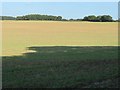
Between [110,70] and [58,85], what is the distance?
3504 millimetres

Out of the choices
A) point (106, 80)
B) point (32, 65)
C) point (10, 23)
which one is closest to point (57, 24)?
point (10, 23)

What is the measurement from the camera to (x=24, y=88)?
436 inches

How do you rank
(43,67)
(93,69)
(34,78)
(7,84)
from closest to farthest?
(7,84)
(34,78)
(93,69)
(43,67)

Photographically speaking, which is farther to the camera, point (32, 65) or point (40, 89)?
point (32, 65)

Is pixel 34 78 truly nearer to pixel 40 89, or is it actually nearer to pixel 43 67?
pixel 40 89

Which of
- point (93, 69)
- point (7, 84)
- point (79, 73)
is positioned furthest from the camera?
point (93, 69)

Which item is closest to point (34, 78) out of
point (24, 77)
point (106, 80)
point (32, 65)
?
point (24, 77)

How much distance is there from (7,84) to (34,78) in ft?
4.52

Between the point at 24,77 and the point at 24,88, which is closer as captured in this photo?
the point at 24,88

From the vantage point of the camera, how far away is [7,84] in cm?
1181

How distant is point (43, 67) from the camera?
52.9 ft

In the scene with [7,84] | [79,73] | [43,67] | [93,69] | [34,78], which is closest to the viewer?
[7,84]

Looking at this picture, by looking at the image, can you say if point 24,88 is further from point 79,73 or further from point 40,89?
point 79,73

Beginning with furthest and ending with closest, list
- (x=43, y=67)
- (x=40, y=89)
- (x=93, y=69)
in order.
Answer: (x=43, y=67)
(x=93, y=69)
(x=40, y=89)
